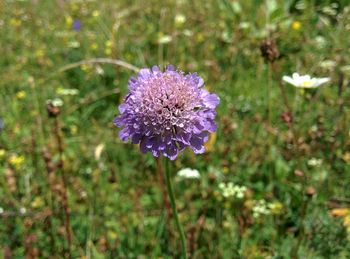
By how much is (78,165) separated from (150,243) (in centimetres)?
83

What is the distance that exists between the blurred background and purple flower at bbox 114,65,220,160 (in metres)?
0.47

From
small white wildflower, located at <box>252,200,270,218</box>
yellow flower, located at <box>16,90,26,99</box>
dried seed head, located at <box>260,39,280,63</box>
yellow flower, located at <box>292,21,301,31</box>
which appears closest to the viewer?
dried seed head, located at <box>260,39,280,63</box>

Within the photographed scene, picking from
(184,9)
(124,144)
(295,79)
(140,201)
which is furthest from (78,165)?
(184,9)

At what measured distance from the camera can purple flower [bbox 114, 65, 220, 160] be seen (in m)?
1.23

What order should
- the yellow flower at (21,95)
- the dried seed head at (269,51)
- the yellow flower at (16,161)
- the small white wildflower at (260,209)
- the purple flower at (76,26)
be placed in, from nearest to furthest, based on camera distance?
the dried seed head at (269,51), the small white wildflower at (260,209), the yellow flower at (16,161), the yellow flower at (21,95), the purple flower at (76,26)

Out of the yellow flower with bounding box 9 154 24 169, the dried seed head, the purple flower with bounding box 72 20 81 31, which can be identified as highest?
the purple flower with bounding box 72 20 81 31

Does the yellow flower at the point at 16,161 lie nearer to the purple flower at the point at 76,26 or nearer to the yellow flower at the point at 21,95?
the yellow flower at the point at 21,95

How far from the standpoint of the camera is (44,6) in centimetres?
527

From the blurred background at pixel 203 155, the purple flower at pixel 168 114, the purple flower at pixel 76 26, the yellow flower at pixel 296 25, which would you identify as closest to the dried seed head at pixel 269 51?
the blurred background at pixel 203 155

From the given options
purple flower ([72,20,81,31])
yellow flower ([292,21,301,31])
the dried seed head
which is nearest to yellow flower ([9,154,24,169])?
the dried seed head

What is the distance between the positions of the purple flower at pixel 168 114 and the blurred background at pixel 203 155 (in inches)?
18.4

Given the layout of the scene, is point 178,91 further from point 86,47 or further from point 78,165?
point 86,47

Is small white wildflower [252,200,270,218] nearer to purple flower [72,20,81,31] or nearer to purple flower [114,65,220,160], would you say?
purple flower [114,65,220,160]

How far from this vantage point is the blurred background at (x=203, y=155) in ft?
5.97
